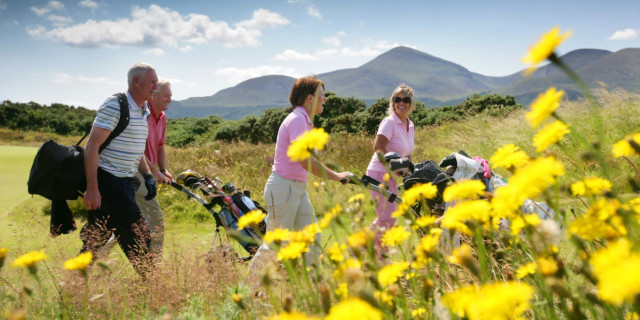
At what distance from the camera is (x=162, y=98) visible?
4.05m

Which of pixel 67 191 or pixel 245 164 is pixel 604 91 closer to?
pixel 245 164

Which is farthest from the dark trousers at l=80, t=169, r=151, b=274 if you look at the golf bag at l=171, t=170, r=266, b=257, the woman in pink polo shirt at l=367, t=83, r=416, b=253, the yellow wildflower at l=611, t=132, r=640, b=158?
the yellow wildflower at l=611, t=132, r=640, b=158

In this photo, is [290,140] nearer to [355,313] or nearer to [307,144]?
[307,144]

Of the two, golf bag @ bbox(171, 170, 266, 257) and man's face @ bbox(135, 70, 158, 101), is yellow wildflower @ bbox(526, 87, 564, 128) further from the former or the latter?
man's face @ bbox(135, 70, 158, 101)

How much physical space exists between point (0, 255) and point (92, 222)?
6.81 ft

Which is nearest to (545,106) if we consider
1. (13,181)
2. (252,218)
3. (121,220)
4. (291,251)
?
(291,251)

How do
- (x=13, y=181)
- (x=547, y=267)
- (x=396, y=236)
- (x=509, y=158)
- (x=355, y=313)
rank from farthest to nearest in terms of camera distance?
(x=13, y=181) → (x=396, y=236) → (x=509, y=158) → (x=547, y=267) → (x=355, y=313)

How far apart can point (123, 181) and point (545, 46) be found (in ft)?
10.9

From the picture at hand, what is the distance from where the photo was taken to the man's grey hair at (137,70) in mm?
3326

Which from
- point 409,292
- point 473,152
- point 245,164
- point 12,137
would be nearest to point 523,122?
point 473,152

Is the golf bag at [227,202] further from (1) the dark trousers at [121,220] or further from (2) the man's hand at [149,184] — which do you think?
(1) the dark trousers at [121,220]

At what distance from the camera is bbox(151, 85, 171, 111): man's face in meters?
4.04

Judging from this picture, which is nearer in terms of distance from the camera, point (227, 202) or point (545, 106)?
point (545, 106)

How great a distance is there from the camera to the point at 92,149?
119 inches
